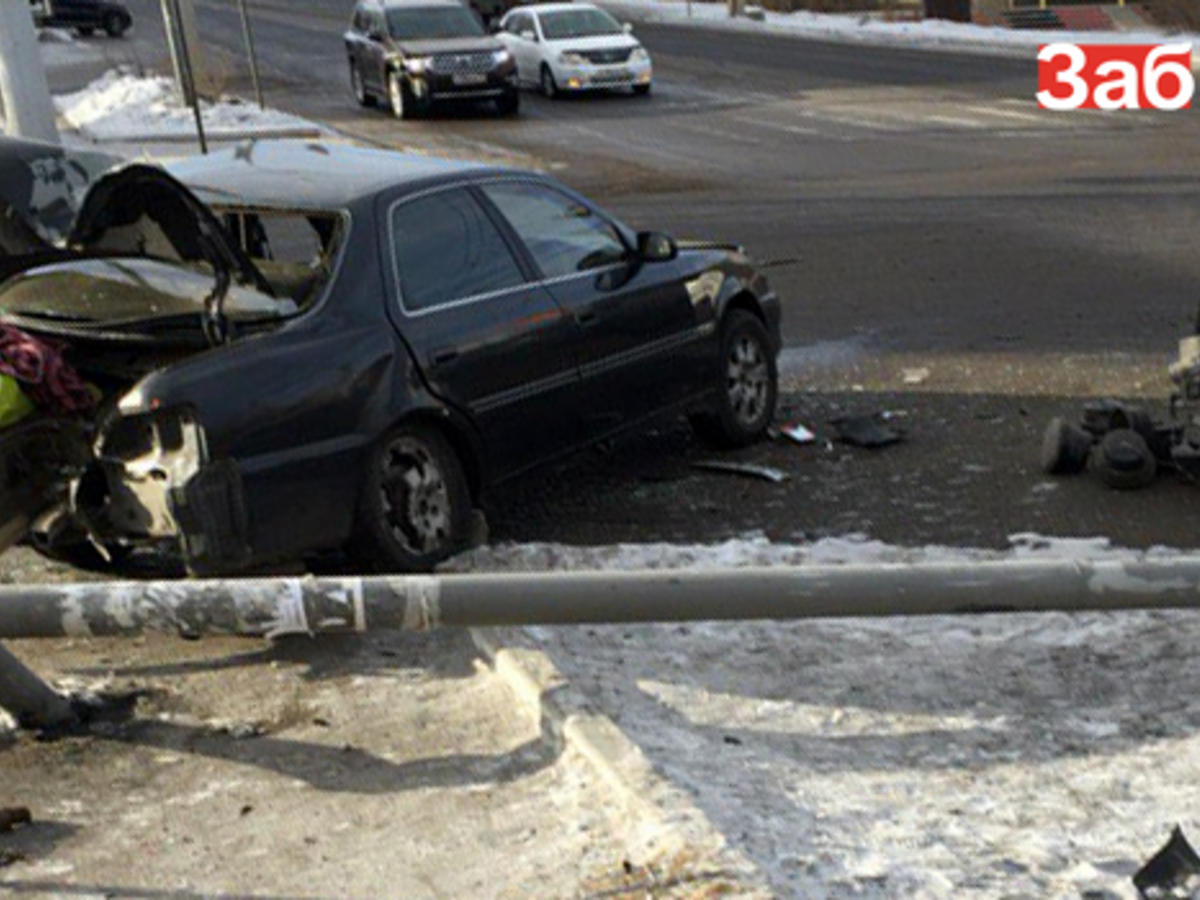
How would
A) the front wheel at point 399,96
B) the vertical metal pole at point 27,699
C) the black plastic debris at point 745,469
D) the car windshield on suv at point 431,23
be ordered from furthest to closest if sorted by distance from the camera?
1. the car windshield on suv at point 431,23
2. the front wheel at point 399,96
3. the black plastic debris at point 745,469
4. the vertical metal pole at point 27,699

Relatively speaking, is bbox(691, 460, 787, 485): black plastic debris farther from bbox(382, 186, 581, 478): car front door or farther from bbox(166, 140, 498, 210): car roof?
bbox(166, 140, 498, 210): car roof

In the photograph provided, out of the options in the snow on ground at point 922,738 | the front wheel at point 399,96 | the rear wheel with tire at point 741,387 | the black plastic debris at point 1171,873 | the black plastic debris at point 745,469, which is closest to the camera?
the black plastic debris at point 1171,873

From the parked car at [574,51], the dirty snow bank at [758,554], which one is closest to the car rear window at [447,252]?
the dirty snow bank at [758,554]

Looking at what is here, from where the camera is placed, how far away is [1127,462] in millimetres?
8789

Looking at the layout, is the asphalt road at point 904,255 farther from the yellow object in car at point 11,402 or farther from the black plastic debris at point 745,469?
the yellow object in car at point 11,402

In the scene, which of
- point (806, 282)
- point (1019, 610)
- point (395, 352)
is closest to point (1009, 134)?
point (806, 282)

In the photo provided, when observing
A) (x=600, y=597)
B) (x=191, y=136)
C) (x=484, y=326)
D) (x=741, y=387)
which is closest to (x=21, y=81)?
(x=191, y=136)

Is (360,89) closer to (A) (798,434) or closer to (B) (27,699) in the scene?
(A) (798,434)

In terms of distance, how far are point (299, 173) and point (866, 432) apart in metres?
3.46

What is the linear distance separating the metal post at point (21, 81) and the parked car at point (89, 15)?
3092cm

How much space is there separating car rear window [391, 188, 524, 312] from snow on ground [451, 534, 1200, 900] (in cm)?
114

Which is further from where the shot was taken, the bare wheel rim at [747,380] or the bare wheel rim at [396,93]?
the bare wheel rim at [396,93]

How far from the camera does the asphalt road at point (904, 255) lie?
29.1ft

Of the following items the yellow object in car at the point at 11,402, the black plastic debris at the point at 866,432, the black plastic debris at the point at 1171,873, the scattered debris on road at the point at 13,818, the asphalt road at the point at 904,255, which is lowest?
the asphalt road at the point at 904,255
